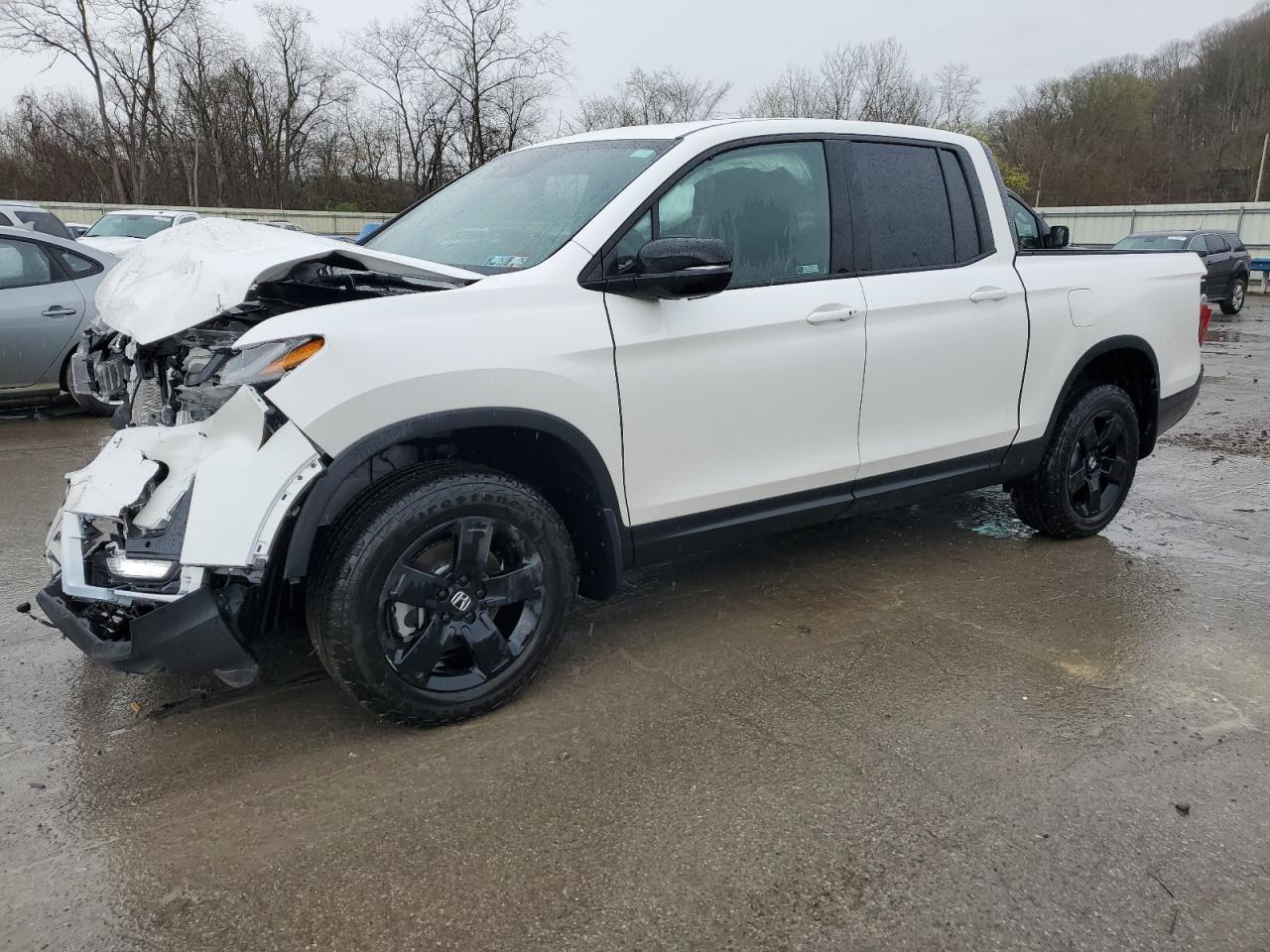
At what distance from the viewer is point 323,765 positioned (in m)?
2.76

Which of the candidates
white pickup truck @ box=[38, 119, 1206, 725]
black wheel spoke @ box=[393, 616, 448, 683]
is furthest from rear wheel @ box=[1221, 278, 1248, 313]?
black wheel spoke @ box=[393, 616, 448, 683]

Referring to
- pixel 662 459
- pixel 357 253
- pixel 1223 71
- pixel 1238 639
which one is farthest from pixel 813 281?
pixel 1223 71

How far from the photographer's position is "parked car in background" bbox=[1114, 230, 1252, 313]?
59.7 feet

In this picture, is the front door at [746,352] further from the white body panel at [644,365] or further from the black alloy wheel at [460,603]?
the black alloy wheel at [460,603]

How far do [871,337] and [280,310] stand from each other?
2142 millimetres

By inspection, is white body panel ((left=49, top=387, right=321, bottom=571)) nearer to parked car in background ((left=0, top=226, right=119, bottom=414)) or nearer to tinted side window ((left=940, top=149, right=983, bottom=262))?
tinted side window ((left=940, top=149, right=983, bottom=262))

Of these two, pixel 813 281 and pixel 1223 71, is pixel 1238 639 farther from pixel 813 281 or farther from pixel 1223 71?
pixel 1223 71

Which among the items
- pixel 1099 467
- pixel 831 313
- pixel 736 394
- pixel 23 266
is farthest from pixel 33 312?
pixel 1099 467

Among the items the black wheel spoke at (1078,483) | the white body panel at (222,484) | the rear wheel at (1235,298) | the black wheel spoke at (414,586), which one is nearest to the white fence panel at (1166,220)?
the rear wheel at (1235,298)

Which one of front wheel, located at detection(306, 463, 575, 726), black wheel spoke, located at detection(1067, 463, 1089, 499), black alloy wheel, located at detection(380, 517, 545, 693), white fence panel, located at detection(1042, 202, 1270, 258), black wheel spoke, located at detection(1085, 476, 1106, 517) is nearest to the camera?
front wheel, located at detection(306, 463, 575, 726)

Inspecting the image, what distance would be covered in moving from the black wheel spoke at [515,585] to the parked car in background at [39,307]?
A: 232 inches

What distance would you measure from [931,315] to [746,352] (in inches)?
38.8

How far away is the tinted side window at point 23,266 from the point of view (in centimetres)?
732

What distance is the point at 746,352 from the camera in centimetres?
329
